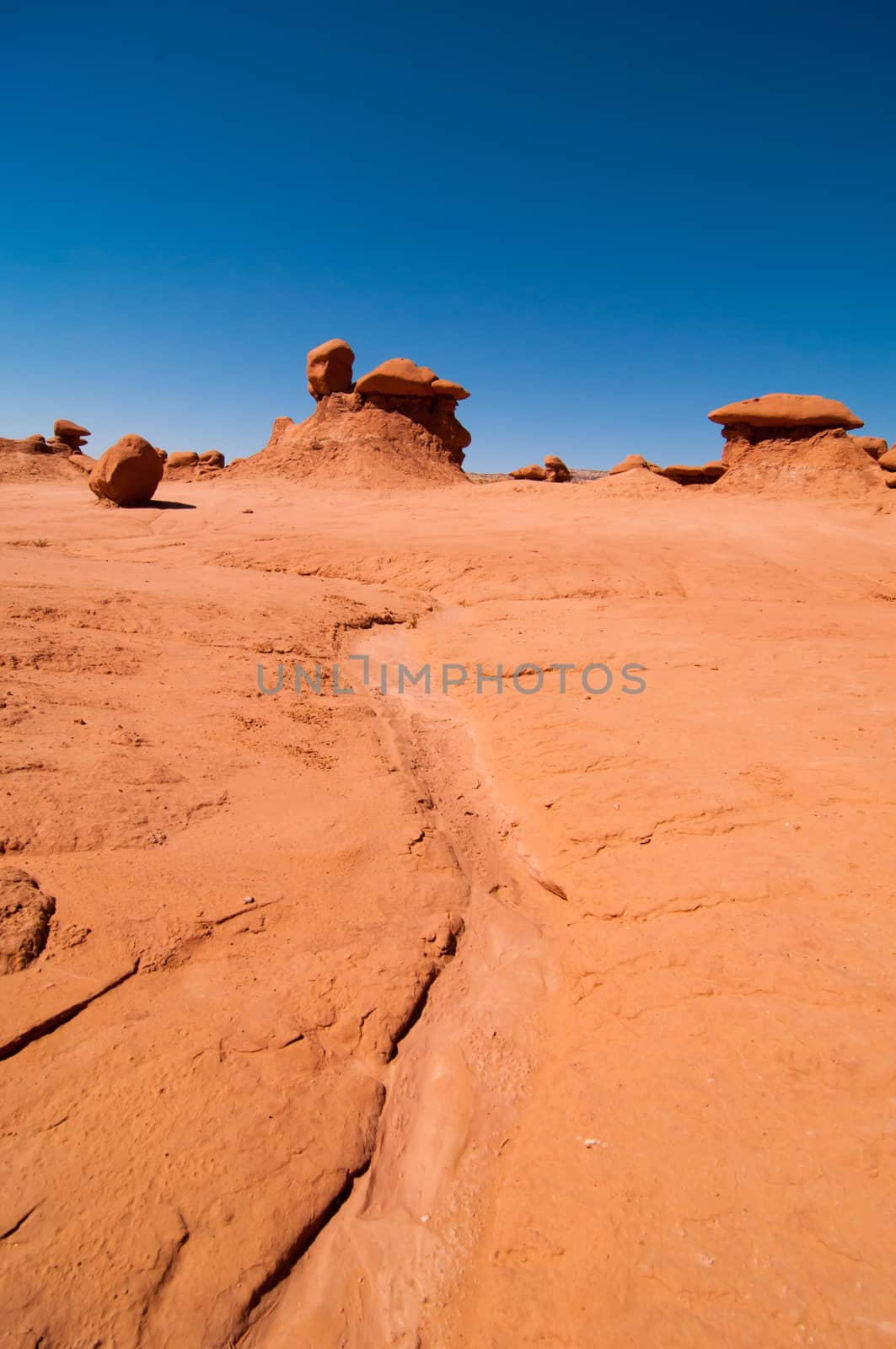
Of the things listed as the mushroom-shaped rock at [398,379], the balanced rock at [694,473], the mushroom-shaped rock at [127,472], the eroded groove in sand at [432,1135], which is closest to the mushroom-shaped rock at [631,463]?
the balanced rock at [694,473]

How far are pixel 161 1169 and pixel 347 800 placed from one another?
200 cm

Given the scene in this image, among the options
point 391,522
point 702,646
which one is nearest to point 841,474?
point 391,522

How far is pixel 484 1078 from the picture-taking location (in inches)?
87.7

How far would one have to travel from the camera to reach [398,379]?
809 inches

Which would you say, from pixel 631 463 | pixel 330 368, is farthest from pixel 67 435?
pixel 631 463

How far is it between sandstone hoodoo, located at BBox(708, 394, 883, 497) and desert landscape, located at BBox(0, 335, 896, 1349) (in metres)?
12.1

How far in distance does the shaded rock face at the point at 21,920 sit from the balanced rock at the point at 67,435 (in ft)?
103

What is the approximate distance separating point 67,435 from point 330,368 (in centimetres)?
1508

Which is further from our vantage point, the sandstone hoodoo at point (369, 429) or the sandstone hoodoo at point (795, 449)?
the sandstone hoodoo at point (369, 429)

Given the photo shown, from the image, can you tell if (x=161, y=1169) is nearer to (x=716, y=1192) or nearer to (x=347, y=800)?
(x=716, y=1192)

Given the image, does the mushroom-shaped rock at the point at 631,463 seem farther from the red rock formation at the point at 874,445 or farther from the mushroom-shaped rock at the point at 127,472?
the mushroom-shaped rock at the point at 127,472

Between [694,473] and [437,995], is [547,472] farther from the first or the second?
[437,995]

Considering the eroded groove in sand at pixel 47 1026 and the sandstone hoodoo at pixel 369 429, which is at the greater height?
the sandstone hoodoo at pixel 369 429

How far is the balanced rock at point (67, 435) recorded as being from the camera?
2820 cm
